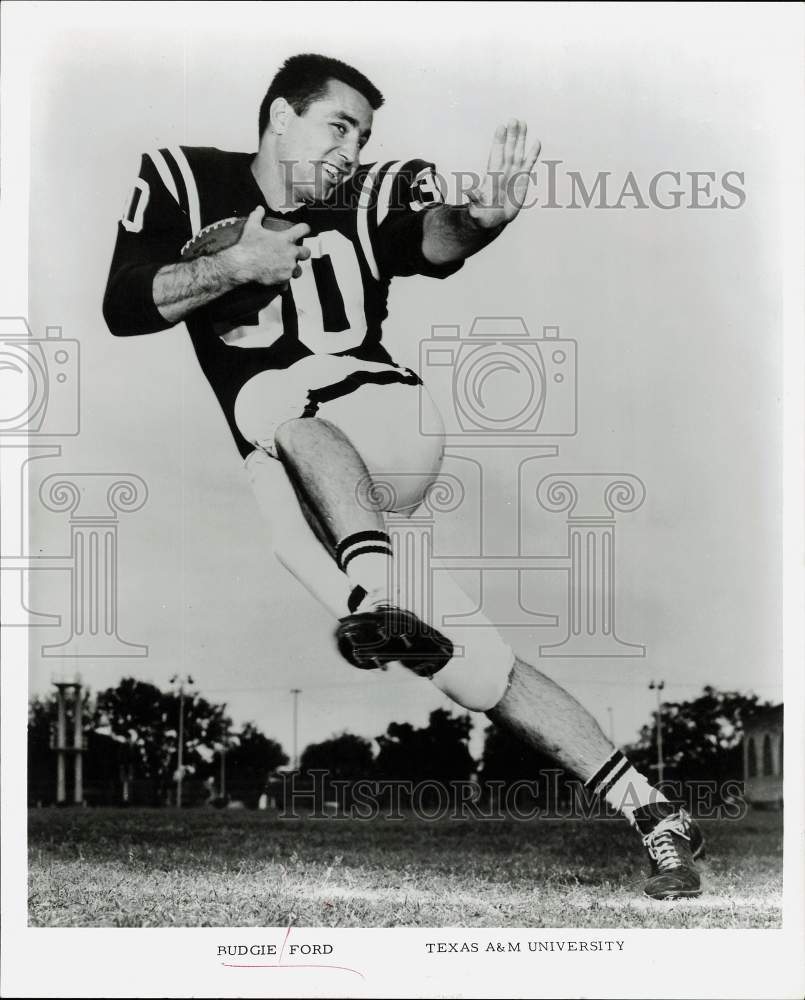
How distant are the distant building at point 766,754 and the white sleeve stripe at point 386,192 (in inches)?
→ 114

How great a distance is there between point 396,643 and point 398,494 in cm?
69

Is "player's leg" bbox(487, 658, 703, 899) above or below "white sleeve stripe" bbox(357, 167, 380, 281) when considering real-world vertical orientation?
below

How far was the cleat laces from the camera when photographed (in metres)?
4.72

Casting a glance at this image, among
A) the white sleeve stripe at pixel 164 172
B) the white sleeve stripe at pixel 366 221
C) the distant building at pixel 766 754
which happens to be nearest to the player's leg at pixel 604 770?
the distant building at pixel 766 754

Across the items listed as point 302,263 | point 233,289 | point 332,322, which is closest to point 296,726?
point 332,322

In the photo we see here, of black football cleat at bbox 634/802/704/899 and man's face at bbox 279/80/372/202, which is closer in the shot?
black football cleat at bbox 634/802/704/899

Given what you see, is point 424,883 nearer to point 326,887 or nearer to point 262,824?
point 326,887

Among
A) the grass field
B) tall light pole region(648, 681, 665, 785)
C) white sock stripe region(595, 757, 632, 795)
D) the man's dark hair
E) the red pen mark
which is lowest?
the red pen mark

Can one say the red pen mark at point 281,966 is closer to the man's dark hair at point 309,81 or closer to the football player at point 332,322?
the football player at point 332,322

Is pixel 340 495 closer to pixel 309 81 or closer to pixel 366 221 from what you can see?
pixel 366 221

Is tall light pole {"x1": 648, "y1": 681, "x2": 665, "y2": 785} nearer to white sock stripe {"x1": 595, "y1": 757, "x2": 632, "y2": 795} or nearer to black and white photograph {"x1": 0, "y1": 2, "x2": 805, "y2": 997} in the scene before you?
black and white photograph {"x1": 0, "y1": 2, "x2": 805, "y2": 997}

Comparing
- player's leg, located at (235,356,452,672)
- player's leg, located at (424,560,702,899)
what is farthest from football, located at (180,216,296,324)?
player's leg, located at (424,560,702,899)

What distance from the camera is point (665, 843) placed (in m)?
4.72

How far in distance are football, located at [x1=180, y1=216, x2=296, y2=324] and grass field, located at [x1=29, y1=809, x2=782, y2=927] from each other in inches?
90.7
